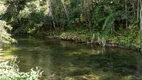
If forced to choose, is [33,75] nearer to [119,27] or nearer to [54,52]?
[54,52]

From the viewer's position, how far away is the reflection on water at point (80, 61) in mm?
21812

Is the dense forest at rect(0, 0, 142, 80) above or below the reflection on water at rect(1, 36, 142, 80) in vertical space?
above

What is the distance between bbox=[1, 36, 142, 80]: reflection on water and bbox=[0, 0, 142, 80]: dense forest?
2458 mm

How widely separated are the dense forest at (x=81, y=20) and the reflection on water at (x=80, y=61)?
96.8 inches

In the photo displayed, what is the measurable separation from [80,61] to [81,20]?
1814 centimetres

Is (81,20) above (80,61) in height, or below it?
above

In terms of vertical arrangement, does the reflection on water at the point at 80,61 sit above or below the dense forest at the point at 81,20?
below

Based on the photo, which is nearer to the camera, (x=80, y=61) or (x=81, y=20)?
(x=80, y=61)

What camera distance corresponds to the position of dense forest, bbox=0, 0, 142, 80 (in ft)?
115

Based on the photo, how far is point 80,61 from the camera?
26844 mm

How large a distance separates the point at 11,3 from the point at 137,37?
30.9 metres

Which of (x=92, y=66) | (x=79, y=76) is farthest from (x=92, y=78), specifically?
(x=92, y=66)

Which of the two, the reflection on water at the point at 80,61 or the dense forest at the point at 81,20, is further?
the dense forest at the point at 81,20

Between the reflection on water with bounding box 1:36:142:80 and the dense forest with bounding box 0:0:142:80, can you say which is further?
the dense forest with bounding box 0:0:142:80
